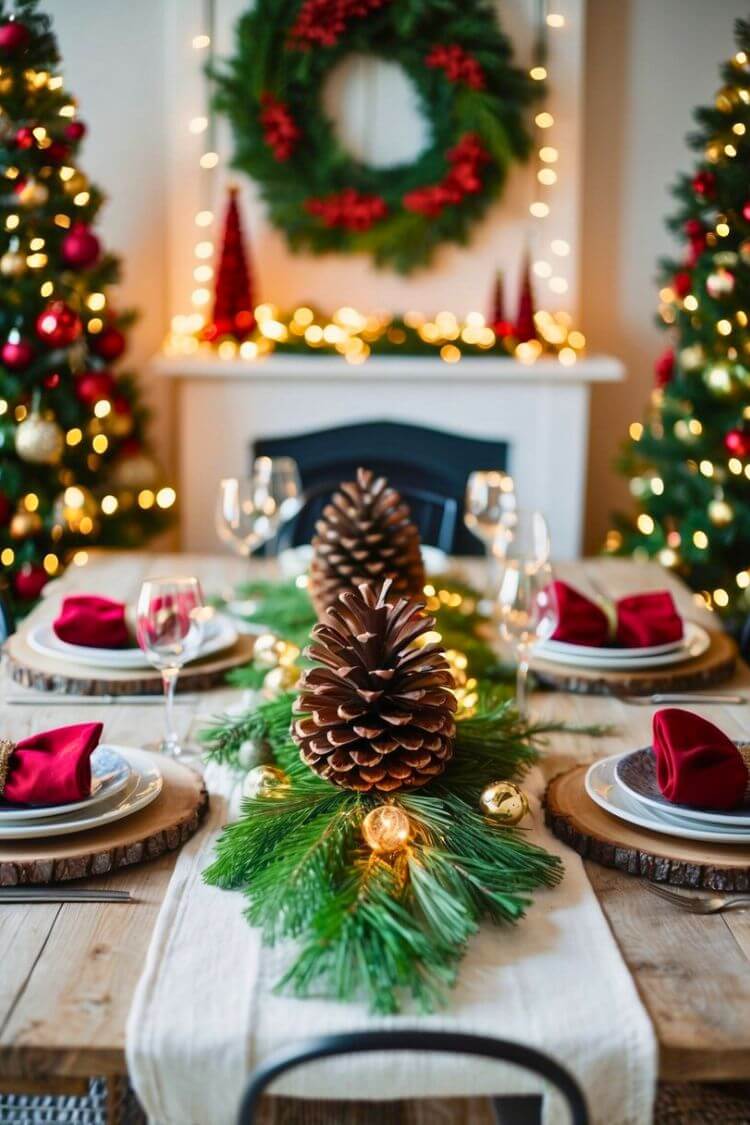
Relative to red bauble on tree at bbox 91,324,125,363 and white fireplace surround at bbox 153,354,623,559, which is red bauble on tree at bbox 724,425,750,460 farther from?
red bauble on tree at bbox 91,324,125,363

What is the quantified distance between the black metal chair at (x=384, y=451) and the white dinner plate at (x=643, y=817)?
105 inches

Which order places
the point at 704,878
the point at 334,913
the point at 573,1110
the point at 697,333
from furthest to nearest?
1. the point at 697,333
2. the point at 704,878
3. the point at 334,913
4. the point at 573,1110

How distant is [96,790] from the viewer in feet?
4.31

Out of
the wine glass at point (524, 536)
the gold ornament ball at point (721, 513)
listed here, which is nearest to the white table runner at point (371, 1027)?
the wine glass at point (524, 536)

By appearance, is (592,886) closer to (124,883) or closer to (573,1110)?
(573,1110)

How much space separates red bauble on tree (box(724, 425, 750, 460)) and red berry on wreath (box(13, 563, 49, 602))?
6.06 feet

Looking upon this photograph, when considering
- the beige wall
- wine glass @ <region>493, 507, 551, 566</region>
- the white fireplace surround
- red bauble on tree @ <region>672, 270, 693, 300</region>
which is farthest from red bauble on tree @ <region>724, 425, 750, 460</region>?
wine glass @ <region>493, 507, 551, 566</region>

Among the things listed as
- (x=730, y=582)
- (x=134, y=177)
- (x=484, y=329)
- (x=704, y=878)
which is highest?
(x=134, y=177)

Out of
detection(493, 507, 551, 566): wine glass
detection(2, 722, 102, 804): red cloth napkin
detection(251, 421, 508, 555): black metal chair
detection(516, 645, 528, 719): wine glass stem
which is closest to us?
detection(2, 722, 102, 804): red cloth napkin

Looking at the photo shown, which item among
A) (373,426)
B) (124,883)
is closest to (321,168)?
(373,426)

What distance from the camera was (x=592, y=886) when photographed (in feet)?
3.98

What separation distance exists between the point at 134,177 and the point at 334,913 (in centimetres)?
350

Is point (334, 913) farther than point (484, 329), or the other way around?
point (484, 329)

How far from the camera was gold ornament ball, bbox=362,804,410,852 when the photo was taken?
115cm
